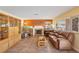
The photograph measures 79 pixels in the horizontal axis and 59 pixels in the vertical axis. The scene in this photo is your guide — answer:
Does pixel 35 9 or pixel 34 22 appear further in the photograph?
pixel 34 22

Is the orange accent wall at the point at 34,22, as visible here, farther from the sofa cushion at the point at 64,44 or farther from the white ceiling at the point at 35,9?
the sofa cushion at the point at 64,44

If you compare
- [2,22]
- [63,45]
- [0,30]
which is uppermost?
[2,22]

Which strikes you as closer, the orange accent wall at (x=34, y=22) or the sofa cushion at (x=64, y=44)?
the sofa cushion at (x=64, y=44)

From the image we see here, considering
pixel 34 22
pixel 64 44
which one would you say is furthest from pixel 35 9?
pixel 34 22

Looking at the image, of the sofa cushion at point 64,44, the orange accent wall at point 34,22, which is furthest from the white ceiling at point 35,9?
the orange accent wall at point 34,22

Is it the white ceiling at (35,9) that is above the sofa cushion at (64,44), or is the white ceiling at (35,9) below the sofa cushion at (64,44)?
above

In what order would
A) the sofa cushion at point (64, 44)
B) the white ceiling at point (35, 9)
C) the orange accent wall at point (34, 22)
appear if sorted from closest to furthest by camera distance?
the white ceiling at point (35, 9), the sofa cushion at point (64, 44), the orange accent wall at point (34, 22)

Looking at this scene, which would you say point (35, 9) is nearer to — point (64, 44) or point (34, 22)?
point (64, 44)

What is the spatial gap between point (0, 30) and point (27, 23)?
27.8 ft

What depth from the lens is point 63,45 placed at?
5.52 m
